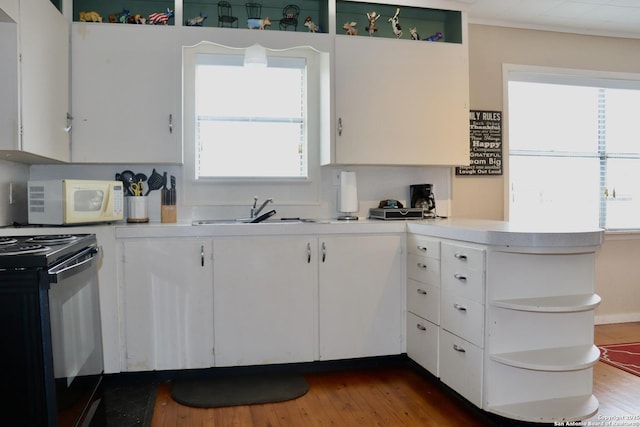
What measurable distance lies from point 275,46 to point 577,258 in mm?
2173

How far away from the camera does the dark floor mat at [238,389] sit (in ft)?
8.52

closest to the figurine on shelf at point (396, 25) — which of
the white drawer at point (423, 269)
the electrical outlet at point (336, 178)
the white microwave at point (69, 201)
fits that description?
the electrical outlet at point (336, 178)

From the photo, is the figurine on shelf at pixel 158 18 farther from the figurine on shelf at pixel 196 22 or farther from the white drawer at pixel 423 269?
the white drawer at pixel 423 269

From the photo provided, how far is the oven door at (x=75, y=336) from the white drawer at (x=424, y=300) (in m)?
1.72

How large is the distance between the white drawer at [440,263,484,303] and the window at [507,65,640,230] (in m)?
1.61

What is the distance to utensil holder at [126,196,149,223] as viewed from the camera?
305cm

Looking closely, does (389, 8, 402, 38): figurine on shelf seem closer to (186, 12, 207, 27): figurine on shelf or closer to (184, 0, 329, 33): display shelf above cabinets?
(184, 0, 329, 33): display shelf above cabinets

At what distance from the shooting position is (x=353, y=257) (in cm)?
302

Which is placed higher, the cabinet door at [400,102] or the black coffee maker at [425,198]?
the cabinet door at [400,102]

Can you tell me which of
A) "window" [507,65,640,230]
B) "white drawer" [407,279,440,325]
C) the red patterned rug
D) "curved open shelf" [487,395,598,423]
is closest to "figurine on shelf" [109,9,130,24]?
"white drawer" [407,279,440,325]

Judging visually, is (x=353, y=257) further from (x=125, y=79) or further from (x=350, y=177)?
(x=125, y=79)


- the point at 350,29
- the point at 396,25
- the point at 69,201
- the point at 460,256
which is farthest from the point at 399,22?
the point at 69,201

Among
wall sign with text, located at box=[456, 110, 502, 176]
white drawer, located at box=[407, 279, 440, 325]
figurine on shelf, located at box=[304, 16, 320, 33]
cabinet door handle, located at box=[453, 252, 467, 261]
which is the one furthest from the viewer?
wall sign with text, located at box=[456, 110, 502, 176]

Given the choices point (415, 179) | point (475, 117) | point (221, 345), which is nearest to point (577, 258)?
point (415, 179)
